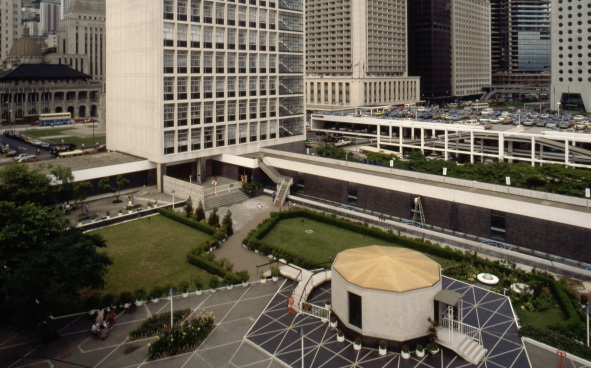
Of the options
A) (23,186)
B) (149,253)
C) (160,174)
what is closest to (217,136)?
(160,174)

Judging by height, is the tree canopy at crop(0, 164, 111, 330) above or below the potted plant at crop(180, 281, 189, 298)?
above

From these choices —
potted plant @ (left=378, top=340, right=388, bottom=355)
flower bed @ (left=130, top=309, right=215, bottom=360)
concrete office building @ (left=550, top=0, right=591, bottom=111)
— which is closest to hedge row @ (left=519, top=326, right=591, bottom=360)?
potted plant @ (left=378, top=340, right=388, bottom=355)

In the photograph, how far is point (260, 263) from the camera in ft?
132

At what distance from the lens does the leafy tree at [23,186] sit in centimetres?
4191

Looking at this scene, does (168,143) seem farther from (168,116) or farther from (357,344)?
(357,344)

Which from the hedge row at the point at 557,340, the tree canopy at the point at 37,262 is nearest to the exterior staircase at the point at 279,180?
the tree canopy at the point at 37,262

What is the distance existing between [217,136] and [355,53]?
104830 millimetres

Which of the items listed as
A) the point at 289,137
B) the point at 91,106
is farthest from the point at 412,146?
the point at 91,106

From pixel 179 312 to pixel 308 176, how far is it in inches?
1363

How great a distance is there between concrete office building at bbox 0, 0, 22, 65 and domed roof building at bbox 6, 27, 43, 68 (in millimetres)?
12715

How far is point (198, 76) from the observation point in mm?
64750

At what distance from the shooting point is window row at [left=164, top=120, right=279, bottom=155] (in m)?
63.8

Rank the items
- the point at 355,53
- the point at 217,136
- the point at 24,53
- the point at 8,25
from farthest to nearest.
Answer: the point at 8,25 → the point at 24,53 → the point at 355,53 → the point at 217,136

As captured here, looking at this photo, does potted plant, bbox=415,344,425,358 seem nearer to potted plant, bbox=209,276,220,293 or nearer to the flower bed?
the flower bed
